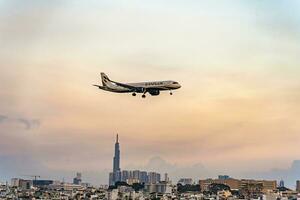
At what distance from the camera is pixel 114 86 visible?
1686 cm

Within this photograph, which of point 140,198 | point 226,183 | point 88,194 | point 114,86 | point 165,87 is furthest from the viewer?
point 226,183

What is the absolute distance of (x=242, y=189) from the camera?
4578cm

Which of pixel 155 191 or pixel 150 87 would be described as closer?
pixel 150 87

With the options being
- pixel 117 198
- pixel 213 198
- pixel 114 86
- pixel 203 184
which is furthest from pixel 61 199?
pixel 114 86

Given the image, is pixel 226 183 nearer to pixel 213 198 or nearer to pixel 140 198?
pixel 213 198

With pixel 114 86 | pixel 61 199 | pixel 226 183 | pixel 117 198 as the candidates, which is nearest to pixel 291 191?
pixel 226 183

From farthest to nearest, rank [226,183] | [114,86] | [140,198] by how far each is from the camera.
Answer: [226,183], [140,198], [114,86]

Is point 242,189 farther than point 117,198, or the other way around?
point 242,189

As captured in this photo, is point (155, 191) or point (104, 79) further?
point (155, 191)

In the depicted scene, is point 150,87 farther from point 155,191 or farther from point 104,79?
point 155,191

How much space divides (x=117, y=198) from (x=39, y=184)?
59.3ft

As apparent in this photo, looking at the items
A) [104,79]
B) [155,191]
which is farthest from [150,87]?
[155,191]

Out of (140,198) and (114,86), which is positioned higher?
(114,86)

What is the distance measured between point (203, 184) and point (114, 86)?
36128 mm
